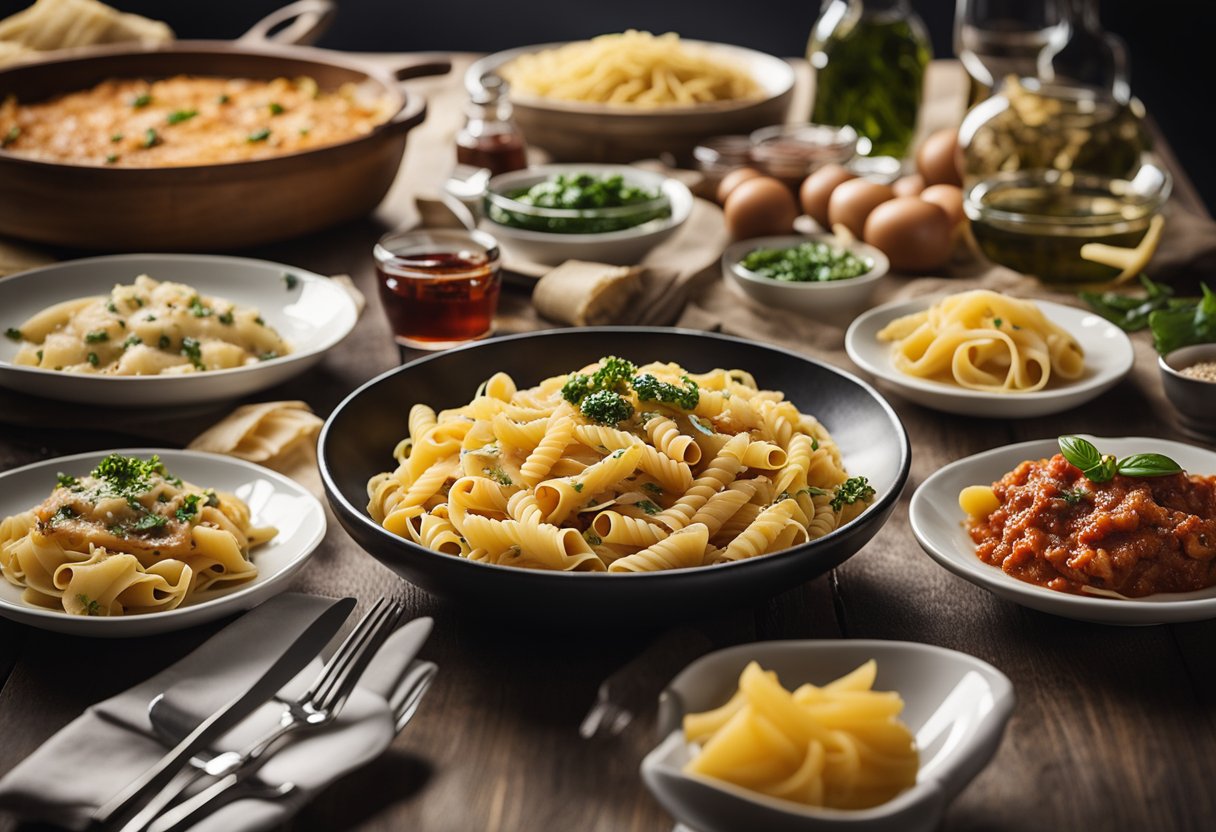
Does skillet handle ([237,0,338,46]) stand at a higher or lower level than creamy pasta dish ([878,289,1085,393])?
higher

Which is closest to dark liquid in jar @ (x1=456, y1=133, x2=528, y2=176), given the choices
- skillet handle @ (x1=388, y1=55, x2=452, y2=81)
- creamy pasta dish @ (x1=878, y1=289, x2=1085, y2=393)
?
skillet handle @ (x1=388, y1=55, x2=452, y2=81)

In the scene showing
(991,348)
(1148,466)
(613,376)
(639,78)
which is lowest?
(991,348)

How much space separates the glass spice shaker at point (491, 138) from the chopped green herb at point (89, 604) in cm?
272

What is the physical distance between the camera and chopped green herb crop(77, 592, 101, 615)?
84.7 inches

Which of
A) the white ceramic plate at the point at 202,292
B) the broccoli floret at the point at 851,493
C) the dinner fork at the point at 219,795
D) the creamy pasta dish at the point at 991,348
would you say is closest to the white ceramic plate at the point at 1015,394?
the creamy pasta dish at the point at 991,348

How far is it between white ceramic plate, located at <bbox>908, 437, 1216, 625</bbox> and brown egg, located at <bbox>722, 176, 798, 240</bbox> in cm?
178

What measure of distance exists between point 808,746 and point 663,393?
2.92 ft

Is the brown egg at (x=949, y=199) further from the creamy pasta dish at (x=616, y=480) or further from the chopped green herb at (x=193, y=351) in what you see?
the chopped green herb at (x=193, y=351)

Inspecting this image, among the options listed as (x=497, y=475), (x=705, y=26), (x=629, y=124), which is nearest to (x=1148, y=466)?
(x=497, y=475)

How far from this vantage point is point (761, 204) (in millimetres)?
4258

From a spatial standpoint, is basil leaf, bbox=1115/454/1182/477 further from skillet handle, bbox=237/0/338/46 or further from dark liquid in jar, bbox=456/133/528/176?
skillet handle, bbox=237/0/338/46

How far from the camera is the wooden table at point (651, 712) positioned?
184cm

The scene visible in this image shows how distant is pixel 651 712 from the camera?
1.92 metres

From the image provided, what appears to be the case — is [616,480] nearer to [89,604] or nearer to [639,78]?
[89,604]
